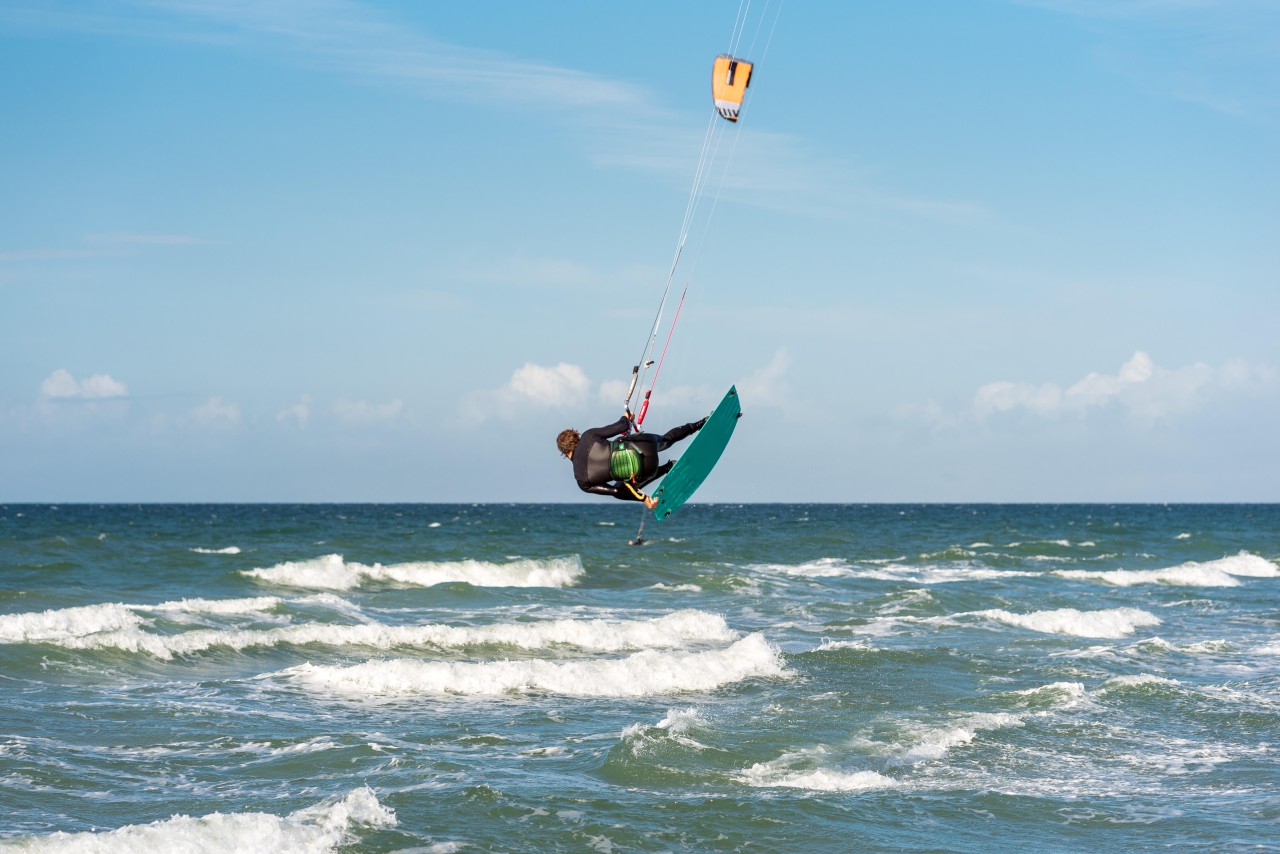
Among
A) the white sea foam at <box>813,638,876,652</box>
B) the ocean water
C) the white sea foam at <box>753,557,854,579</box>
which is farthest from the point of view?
the white sea foam at <box>753,557,854,579</box>

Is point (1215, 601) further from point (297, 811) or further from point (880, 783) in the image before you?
point (297, 811)

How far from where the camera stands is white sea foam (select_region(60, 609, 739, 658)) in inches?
723

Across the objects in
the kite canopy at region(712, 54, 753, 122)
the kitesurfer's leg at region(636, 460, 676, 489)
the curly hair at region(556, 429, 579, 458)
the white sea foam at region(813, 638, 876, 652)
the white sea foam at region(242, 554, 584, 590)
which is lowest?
the white sea foam at region(242, 554, 584, 590)

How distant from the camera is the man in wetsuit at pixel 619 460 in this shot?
1115cm

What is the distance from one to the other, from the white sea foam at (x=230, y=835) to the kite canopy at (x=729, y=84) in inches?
310

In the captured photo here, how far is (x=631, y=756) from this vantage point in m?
11.8

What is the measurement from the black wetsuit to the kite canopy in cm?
391

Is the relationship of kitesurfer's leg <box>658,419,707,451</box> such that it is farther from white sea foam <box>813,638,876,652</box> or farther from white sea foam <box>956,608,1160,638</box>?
white sea foam <box>956,608,1160,638</box>

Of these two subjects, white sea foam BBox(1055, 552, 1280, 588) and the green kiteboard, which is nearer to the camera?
Result: the green kiteboard

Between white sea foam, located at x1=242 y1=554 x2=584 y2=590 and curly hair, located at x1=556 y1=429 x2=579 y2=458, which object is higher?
curly hair, located at x1=556 y1=429 x2=579 y2=458

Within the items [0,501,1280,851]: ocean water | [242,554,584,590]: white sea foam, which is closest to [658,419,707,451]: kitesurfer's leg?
[0,501,1280,851]: ocean water

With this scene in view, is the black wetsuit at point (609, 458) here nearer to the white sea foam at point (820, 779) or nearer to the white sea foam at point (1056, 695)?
the white sea foam at point (820, 779)

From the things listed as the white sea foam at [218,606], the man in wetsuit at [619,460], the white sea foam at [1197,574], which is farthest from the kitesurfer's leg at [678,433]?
the white sea foam at [1197,574]

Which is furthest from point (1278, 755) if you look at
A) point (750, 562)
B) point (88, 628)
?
point (750, 562)
